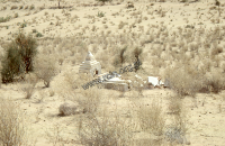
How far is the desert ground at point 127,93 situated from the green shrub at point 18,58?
1.47ft

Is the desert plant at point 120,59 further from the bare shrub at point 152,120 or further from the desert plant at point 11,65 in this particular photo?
the bare shrub at point 152,120

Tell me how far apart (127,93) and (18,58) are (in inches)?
235

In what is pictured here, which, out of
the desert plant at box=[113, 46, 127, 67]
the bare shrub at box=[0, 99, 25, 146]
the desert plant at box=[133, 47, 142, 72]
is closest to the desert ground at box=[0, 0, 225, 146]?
the bare shrub at box=[0, 99, 25, 146]

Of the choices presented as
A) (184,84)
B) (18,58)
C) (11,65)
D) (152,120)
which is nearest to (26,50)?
(18,58)

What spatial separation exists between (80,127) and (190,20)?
21.8m

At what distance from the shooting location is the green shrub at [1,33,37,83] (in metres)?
10.4

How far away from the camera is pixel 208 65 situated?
36.3ft

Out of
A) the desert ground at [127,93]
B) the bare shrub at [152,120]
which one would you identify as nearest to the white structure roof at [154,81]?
the desert ground at [127,93]

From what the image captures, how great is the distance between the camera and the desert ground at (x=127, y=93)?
177 inches

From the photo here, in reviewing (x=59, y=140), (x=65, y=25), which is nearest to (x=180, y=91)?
(x=59, y=140)

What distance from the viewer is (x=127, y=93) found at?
8.38 meters

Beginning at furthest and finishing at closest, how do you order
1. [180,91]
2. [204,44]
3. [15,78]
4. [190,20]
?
[190,20] → [204,44] → [15,78] → [180,91]

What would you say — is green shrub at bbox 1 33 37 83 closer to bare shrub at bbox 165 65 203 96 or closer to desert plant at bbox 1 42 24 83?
desert plant at bbox 1 42 24 83

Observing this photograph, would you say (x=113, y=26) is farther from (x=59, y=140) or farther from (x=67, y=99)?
(x=59, y=140)
